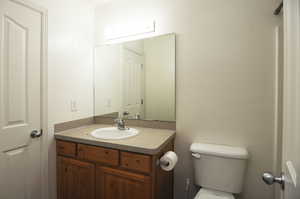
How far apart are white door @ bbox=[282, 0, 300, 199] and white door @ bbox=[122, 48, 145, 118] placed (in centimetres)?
135

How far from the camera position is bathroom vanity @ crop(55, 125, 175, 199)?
1248 millimetres

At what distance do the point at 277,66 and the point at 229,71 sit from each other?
351 millimetres

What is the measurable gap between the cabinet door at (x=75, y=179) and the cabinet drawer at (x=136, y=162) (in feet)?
1.09

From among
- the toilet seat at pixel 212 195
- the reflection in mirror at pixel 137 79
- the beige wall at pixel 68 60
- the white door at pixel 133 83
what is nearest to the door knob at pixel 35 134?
the beige wall at pixel 68 60

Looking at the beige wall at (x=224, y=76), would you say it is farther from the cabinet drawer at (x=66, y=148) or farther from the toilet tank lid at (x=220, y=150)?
the cabinet drawer at (x=66, y=148)

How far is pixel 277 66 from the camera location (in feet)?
4.43

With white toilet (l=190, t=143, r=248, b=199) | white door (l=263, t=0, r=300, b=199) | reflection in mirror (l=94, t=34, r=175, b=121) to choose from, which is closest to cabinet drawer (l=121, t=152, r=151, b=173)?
white toilet (l=190, t=143, r=248, b=199)

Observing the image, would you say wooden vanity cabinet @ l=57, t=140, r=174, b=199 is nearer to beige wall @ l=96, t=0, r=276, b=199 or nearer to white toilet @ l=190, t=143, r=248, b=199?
white toilet @ l=190, t=143, r=248, b=199

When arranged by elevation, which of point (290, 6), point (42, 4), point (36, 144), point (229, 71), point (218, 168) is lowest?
point (218, 168)

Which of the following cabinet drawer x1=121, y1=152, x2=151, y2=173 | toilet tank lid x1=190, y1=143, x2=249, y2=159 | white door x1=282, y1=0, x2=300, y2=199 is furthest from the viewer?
toilet tank lid x1=190, y1=143, x2=249, y2=159

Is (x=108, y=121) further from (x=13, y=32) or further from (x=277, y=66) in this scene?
(x=277, y=66)

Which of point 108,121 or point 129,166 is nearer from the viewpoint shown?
point 129,166

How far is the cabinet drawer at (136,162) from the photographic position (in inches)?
48.3

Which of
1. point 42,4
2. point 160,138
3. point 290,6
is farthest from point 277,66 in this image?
point 42,4
